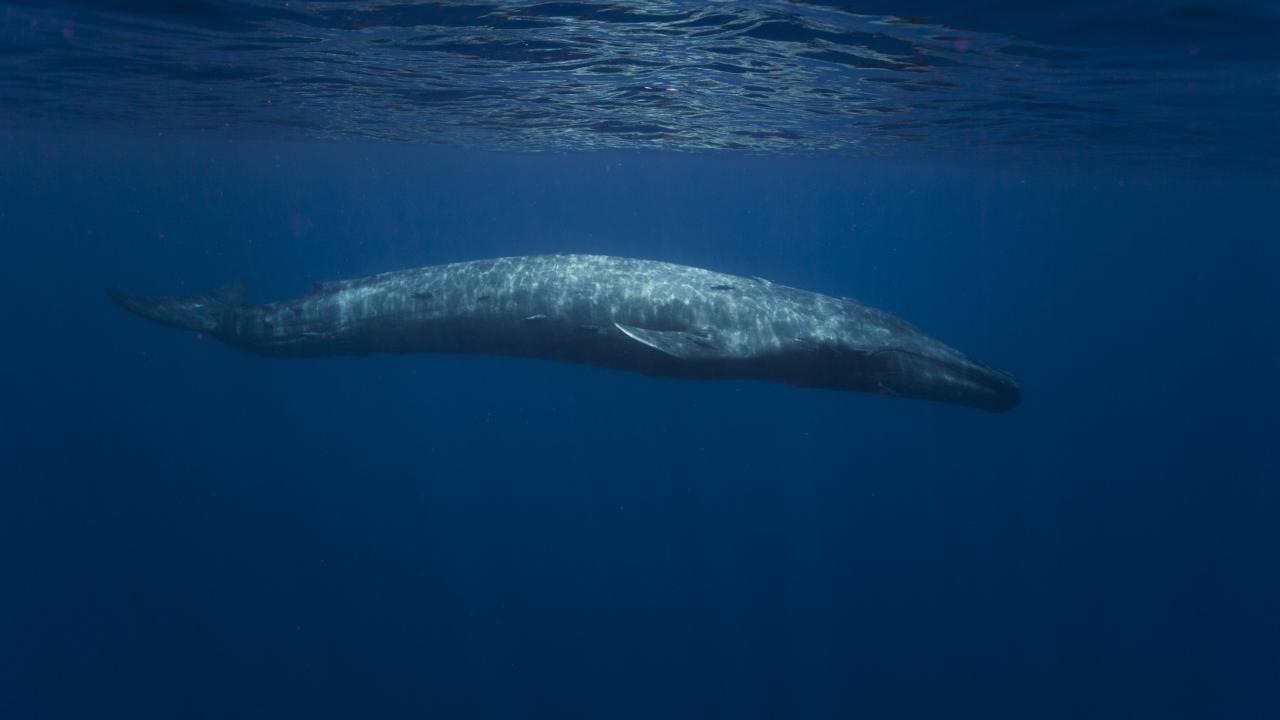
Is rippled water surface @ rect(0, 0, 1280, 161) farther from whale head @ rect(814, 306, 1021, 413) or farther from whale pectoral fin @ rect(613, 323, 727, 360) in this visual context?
whale pectoral fin @ rect(613, 323, 727, 360)

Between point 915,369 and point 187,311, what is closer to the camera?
point 915,369

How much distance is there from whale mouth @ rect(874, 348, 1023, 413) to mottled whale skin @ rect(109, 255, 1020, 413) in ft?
0.06

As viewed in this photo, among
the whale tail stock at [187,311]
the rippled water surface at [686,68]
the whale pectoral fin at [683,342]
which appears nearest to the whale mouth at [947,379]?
the whale pectoral fin at [683,342]

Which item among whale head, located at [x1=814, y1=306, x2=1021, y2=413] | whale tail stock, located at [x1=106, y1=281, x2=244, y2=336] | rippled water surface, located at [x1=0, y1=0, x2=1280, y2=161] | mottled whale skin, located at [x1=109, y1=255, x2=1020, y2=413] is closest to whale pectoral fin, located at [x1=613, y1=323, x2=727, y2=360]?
mottled whale skin, located at [x1=109, y1=255, x2=1020, y2=413]

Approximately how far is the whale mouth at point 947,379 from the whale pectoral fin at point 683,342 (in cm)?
219

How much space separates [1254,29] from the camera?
35.2 ft

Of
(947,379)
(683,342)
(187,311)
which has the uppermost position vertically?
(683,342)

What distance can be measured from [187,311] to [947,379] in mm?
11914

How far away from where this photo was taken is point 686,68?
587 inches

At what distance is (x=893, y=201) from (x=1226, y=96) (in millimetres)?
53415

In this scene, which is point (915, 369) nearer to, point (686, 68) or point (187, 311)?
point (686, 68)

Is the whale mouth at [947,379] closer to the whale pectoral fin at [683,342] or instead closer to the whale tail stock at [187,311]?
the whale pectoral fin at [683,342]

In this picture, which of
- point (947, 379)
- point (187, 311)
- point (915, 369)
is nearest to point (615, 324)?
point (915, 369)

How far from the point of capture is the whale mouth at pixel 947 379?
9.23 m
